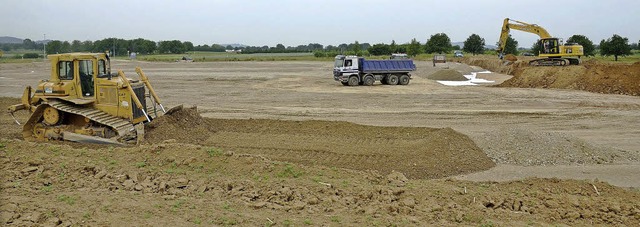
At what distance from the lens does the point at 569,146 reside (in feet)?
40.4

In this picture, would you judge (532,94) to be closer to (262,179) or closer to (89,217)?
(262,179)

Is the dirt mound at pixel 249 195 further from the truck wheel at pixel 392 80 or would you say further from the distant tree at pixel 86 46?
the truck wheel at pixel 392 80

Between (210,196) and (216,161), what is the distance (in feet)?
5.73

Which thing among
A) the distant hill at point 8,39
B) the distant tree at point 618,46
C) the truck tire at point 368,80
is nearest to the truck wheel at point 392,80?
the truck tire at point 368,80

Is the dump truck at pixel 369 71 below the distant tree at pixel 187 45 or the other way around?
below

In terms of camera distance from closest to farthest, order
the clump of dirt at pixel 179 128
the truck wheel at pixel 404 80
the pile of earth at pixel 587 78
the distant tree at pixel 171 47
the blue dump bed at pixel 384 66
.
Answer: the clump of dirt at pixel 179 128, the pile of earth at pixel 587 78, the blue dump bed at pixel 384 66, the truck wheel at pixel 404 80, the distant tree at pixel 171 47

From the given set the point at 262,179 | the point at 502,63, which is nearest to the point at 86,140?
the point at 262,179

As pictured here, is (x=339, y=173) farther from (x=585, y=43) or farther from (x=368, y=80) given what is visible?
(x=585, y=43)

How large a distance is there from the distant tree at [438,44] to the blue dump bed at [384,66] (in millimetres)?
70764

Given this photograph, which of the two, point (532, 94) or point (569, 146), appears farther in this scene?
point (532, 94)

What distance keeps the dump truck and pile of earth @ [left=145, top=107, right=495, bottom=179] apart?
1629 cm

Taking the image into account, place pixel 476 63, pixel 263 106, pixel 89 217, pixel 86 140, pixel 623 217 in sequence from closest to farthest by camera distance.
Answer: pixel 89 217 → pixel 623 217 → pixel 86 140 → pixel 263 106 → pixel 476 63

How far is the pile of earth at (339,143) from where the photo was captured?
11211 millimetres

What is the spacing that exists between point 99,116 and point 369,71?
21791mm
